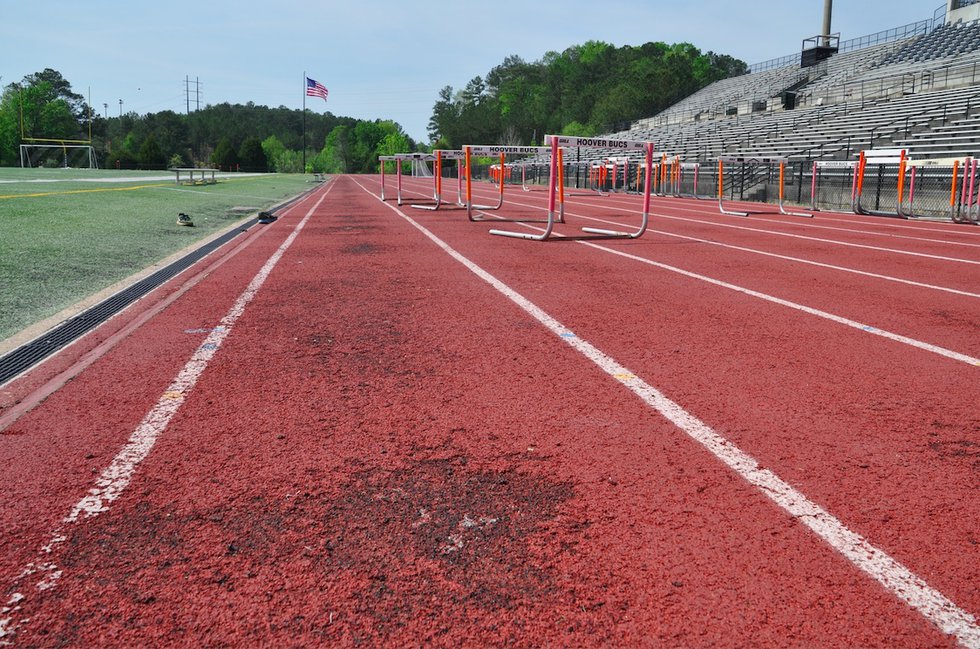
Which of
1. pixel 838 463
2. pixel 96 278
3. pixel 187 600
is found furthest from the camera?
pixel 96 278

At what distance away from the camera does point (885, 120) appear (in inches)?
1046

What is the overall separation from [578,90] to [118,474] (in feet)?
377

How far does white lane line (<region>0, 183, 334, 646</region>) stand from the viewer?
188 cm

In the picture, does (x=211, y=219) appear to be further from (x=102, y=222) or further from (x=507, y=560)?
(x=507, y=560)

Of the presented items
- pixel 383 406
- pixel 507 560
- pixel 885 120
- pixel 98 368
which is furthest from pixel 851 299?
pixel 885 120

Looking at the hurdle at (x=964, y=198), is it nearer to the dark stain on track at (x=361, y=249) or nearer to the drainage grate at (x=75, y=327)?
the dark stain on track at (x=361, y=249)

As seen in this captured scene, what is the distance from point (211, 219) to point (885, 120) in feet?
81.1

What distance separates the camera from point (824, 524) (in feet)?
7.42

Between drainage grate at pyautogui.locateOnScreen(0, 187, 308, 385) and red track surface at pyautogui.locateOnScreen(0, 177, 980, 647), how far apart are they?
18cm

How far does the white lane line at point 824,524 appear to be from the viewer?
5.96 feet

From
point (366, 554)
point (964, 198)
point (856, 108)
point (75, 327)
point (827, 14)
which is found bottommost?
point (366, 554)

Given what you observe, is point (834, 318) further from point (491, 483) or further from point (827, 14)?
point (827, 14)

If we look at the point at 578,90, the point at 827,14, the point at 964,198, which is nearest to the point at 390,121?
the point at 578,90

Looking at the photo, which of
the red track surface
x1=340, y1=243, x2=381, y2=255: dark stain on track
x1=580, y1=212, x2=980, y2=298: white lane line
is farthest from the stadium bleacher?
the red track surface
